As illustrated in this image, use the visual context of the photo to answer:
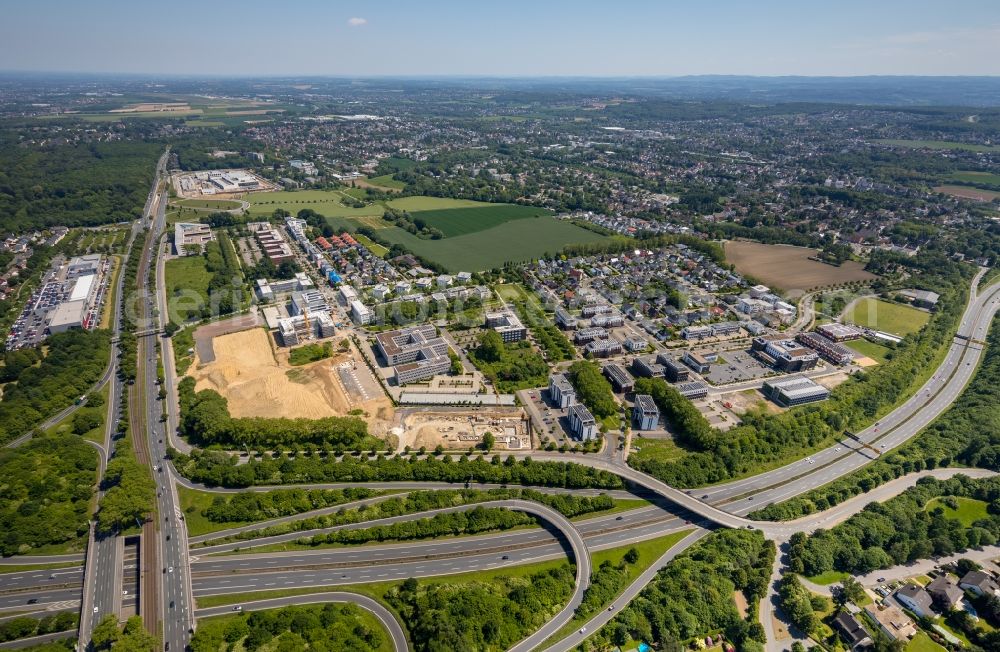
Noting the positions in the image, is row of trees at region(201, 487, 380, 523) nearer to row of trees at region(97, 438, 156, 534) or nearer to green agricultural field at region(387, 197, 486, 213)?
row of trees at region(97, 438, 156, 534)

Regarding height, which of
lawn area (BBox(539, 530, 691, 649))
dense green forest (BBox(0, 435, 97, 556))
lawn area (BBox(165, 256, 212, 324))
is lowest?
lawn area (BBox(539, 530, 691, 649))

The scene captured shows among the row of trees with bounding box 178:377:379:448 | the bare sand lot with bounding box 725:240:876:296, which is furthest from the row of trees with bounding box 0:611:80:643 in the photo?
the bare sand lot with bounding box 725:240:876:296

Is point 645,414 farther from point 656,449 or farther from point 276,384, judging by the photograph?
point 276,384

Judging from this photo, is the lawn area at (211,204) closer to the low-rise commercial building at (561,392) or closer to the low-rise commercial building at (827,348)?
the low-rise commercial building at (561,392)

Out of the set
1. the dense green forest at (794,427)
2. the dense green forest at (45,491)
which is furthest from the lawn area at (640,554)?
the dense green forest at (45,491)

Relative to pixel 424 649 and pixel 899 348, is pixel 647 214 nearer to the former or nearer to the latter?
pixel 899 348

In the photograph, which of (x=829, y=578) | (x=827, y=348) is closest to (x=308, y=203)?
(x=827, y=348)

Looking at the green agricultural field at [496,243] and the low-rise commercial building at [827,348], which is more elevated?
the green agricultural field at [496,243]
